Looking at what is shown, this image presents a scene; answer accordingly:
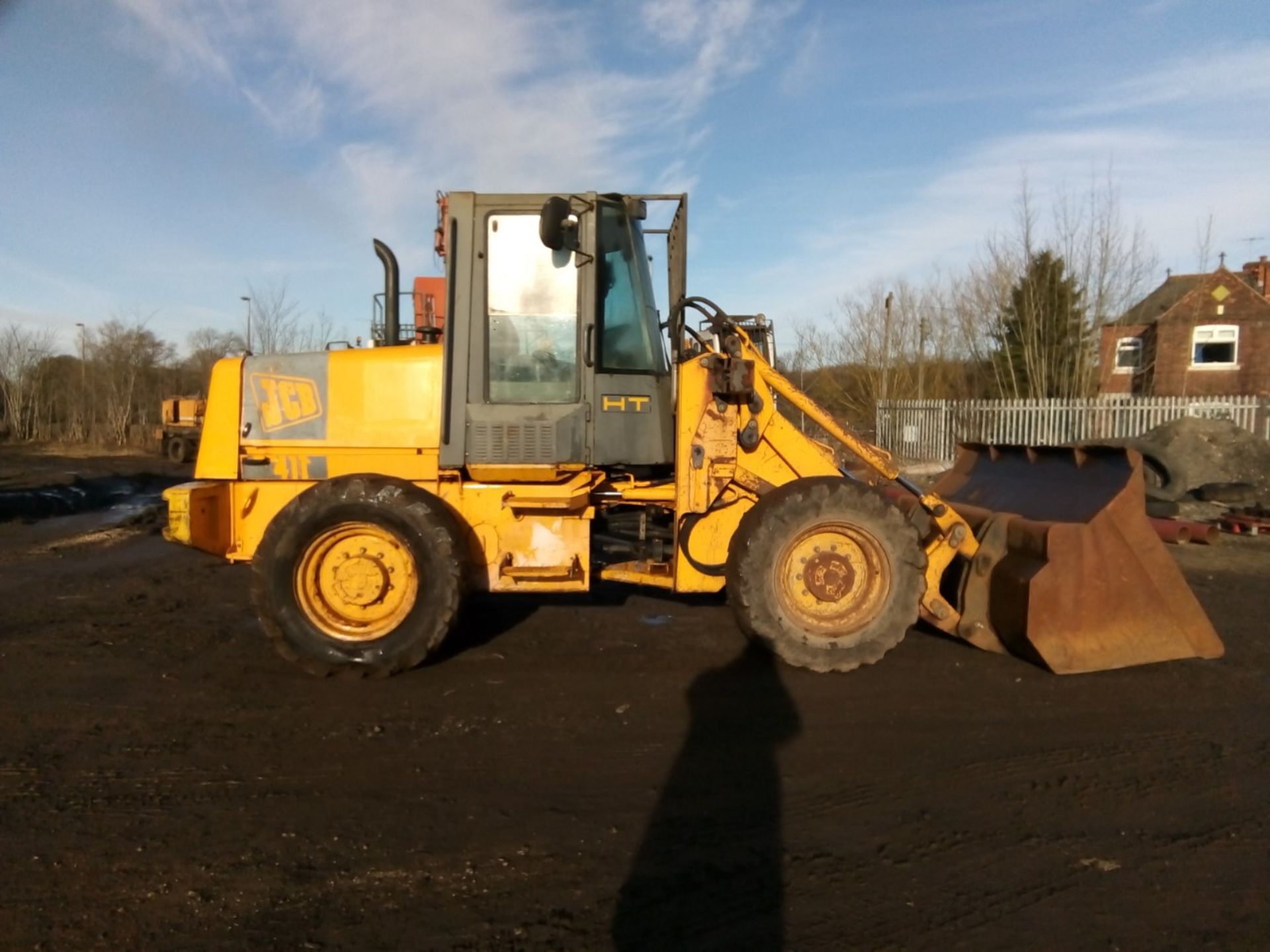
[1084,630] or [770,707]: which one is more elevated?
[1084,630]

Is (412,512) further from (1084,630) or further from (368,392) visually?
(1084,630)

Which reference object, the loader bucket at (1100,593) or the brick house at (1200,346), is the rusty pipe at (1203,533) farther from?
the brick house at (1200,346)

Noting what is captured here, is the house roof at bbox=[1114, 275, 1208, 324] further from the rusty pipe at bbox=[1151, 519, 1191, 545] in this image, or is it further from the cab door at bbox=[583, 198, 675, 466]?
the cab door at bbox=[583, 198, 675, 466]

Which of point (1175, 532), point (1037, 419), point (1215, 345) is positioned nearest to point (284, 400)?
point (1175, 532)

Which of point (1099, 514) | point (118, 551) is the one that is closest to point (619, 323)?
point (1099, 514)

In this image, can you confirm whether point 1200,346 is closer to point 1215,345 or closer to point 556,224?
point 1215,345

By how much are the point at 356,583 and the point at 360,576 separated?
0.18ft

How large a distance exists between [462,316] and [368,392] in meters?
0.83

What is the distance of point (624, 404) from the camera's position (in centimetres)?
582

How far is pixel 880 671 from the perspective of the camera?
19.0ft

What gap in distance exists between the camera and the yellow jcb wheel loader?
5.51 metres

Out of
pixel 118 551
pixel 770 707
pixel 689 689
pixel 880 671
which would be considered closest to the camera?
pixel 770 707

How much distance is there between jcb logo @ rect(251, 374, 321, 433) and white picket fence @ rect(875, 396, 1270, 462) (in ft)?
39.0

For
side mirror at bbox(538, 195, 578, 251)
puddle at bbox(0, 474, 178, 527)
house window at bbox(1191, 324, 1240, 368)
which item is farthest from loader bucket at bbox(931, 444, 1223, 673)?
house window at bbox(1191, 324, 1240, 368)
